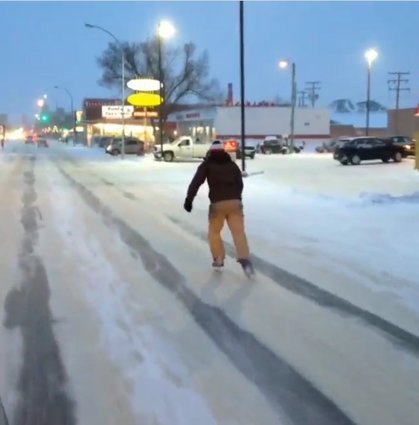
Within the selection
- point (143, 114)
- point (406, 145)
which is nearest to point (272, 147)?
point (143, 114)

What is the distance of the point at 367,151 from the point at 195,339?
37.4 meters

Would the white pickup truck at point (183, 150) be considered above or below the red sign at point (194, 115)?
below

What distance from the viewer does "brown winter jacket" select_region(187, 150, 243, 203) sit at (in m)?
9.59

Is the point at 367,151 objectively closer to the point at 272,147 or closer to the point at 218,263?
the point at 272,147

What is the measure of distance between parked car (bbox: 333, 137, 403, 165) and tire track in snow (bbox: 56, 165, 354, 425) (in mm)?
33630

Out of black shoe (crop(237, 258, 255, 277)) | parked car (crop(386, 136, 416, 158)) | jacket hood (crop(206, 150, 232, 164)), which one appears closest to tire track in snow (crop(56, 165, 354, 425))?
black shoe (crop(237, 258, 255, 277))

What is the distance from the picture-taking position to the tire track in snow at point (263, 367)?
4.83 m

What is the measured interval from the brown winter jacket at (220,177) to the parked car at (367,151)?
33.3 meters

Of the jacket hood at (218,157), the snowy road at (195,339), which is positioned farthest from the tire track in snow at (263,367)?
the jacket hood at (218,157)

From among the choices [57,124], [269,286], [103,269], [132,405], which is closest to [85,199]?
[103,269]

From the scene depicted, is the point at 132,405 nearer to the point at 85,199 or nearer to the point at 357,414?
the point at 357,414

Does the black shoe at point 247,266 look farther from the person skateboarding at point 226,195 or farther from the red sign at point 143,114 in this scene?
the red sign at point 143,114

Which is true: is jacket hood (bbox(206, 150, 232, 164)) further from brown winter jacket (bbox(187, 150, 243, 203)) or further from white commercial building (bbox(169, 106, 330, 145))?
white commercial building (bbox(169, 106, 330, 145))

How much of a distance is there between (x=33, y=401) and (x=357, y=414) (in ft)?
7.01
